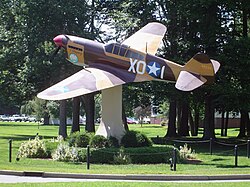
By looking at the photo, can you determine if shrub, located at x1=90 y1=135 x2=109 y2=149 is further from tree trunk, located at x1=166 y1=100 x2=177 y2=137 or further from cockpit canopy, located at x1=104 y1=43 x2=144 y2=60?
tree trunk, located at x1=166 y1=100 x2=177 y2=137

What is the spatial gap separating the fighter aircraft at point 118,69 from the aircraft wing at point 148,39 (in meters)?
0.56

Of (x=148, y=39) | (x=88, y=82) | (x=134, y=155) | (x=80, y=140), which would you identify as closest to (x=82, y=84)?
(x=88, y=82)

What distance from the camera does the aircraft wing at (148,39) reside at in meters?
27.0

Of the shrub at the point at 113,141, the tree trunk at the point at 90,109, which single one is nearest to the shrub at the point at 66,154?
the shrub at the point at 113,141

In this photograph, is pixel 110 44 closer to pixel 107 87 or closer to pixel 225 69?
pixel 107 87

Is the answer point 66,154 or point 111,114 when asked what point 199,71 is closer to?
point 111,114

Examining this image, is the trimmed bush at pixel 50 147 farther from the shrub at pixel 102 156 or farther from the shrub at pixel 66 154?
the shrub at pixel 102 156

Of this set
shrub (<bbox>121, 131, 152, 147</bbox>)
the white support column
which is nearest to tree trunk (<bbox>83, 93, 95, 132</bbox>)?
the white support column

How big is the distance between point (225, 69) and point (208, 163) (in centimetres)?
1136

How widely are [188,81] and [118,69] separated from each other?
Answer: 13.2 ft

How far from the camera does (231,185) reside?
47.3 feet

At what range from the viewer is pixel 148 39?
27734mm

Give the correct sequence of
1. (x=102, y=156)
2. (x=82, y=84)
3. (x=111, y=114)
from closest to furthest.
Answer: (x=102, y=156) < (x=82, y=84) < (x=111, y=114)

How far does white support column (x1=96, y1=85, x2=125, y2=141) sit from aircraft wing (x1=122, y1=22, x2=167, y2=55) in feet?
11.1
